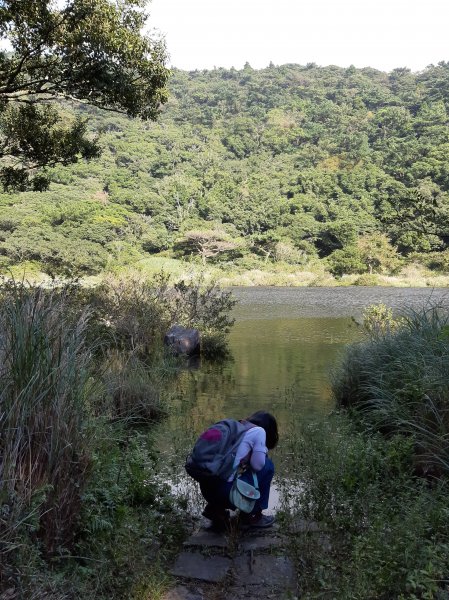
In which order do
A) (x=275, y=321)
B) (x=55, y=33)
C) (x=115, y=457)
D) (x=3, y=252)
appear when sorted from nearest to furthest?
1. (x=115, y=457)
2. (x=55, y=33)
3. (x=275, y=321)
4. (x=3, y=252)

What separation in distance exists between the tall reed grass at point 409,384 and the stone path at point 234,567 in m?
1.10

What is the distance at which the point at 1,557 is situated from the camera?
1957 mm

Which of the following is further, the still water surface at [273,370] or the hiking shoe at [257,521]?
the still water surface at [273,370]

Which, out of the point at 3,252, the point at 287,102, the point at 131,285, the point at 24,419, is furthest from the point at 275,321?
the point at 287,102

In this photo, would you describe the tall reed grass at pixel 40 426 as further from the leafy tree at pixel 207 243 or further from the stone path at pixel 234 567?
the leafy tree at pixel 207 243

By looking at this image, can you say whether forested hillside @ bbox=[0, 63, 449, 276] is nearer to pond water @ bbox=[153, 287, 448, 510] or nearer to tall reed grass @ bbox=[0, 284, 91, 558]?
pond water @ bbox=[153, 287, 448, 510]

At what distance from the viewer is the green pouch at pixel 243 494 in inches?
124

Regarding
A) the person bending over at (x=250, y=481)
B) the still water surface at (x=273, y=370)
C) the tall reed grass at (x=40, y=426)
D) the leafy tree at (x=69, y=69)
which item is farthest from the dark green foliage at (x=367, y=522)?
the leafy tree at (x=69, y=69)

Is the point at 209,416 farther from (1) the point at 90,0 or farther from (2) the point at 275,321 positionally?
(2) the point at 275,321

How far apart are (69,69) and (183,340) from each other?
5055 mm

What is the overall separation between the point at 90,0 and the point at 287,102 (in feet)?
245

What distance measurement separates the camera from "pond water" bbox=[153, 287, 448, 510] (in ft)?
19.6

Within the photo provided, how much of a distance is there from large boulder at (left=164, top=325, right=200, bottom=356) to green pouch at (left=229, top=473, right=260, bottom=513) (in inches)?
275

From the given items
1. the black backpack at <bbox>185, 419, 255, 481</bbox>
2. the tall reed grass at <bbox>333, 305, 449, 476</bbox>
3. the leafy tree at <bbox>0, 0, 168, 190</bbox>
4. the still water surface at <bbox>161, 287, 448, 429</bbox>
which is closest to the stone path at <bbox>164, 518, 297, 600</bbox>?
the black backpack at <bbox>185, 419, 255, 481</bbox>
